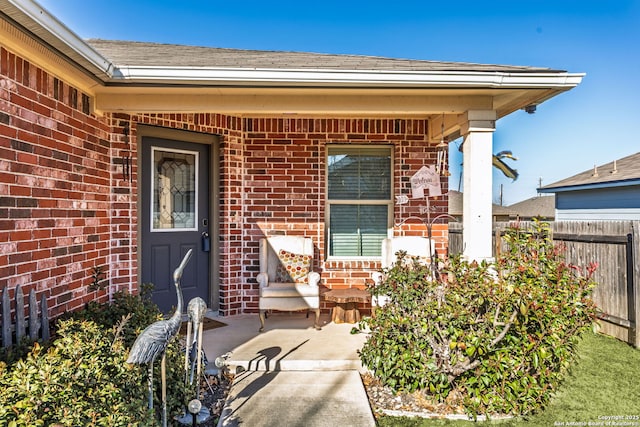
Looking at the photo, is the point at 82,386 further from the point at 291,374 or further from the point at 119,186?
the point at 119,186

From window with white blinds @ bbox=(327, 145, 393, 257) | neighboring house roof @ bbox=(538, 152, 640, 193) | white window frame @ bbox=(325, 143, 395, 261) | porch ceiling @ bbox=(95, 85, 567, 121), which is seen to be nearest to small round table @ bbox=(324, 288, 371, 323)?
white window frame @ bbox=(325, 143, 395, 261)

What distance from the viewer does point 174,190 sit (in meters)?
5.47

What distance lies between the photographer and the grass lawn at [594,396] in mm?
3076

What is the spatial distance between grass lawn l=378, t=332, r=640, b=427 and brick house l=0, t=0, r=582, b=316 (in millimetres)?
1331

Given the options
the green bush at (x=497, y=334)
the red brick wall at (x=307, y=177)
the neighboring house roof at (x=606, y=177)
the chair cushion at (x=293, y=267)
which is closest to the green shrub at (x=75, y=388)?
the green bush at (x=497, y=334)

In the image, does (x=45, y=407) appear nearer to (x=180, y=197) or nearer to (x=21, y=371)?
(x=21, y=371)

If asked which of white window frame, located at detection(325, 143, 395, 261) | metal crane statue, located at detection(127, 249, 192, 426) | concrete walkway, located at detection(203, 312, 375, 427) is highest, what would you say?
white window frame, located at detection(325, 143, 395, 261)

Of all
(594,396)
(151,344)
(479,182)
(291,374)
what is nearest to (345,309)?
(291,374)

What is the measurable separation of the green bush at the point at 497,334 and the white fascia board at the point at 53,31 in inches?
116

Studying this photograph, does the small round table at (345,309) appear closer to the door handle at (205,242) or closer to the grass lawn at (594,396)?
the door handle at (205,242)

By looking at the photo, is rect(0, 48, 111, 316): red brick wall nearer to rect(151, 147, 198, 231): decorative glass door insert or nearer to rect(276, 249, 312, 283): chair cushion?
rect(151, 147, 198, 231): decorative glass door insert

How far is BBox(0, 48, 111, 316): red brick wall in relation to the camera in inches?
117

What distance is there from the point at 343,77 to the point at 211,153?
8.25ft

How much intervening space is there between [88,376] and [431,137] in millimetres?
4765
